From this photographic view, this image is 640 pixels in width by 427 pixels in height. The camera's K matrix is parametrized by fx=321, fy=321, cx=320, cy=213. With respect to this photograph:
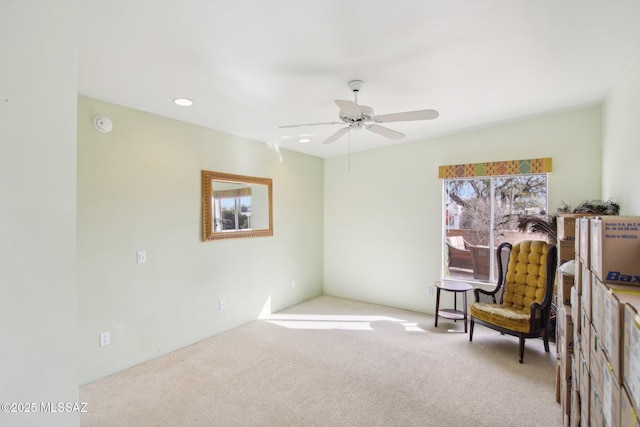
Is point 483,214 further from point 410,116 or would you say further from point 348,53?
point 348,53

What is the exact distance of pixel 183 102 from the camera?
292cm

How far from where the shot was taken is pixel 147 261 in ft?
10.5

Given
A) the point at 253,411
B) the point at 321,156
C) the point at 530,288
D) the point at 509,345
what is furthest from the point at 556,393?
the point at 321,156

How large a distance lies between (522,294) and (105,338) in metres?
4.26

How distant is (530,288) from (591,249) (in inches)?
90.8

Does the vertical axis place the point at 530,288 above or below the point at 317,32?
below

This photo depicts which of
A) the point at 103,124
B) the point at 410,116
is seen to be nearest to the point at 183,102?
the point at 103,124

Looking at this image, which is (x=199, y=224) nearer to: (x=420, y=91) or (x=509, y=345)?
(x=420, y=91)

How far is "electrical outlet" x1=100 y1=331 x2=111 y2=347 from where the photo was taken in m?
2.88

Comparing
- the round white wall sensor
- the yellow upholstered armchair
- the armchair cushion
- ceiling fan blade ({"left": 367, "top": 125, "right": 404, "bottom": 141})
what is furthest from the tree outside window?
the round white wall sensor

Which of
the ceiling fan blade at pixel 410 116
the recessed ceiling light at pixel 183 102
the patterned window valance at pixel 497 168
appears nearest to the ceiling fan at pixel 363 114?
the ceiling fan blade at pixel 410 116

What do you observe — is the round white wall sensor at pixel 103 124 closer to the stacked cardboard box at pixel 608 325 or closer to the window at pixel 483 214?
the stacked cardboard box at pixel 608 325

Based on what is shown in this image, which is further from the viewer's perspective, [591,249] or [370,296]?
[370,296]

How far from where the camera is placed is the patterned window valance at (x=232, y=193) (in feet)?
12.8
